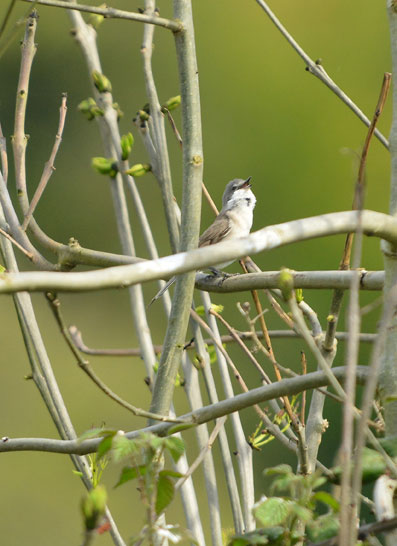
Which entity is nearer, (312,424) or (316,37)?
(312,424)

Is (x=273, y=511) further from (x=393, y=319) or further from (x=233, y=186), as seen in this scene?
(x=233, y=186)

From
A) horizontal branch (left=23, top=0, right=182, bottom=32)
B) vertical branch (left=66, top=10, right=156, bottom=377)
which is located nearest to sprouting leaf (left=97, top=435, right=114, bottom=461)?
horizontal branch (left=23, top=0, right=182, bottom=32)

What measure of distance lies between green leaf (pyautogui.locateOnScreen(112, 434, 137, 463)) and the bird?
253 cm

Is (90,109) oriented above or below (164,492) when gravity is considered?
above

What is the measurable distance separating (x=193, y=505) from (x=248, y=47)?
3.38 m

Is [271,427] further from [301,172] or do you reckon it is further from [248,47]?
[248,47]

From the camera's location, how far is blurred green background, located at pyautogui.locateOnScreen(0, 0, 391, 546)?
4.03 metres

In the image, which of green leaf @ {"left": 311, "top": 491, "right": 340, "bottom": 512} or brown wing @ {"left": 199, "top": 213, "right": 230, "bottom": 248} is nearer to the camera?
green leaf @ {"left": 311, "top": 491, "right": 340, "bottom": 512}

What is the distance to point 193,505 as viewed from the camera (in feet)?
5.80

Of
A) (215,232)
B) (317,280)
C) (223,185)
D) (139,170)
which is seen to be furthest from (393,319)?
(223,185)

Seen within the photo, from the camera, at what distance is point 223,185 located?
436 centimetres

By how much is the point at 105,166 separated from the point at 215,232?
5.28ft

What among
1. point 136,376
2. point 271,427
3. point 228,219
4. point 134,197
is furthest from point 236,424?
point 136,376

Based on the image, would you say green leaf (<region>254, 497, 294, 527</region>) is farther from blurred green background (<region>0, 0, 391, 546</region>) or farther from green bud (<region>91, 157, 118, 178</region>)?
blurred green background (<region>0, 0, 391, 546</region>)
